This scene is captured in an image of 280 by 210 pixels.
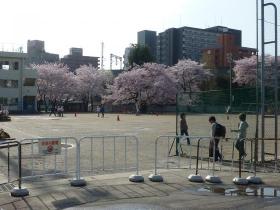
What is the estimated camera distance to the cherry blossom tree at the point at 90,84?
99438 mm

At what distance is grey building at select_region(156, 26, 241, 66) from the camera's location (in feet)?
494

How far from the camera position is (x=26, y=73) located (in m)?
84.6

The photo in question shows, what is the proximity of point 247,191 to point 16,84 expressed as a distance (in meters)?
77.3

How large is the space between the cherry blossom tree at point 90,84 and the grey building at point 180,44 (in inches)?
1865

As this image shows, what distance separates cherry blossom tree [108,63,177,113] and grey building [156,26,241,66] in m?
63.8

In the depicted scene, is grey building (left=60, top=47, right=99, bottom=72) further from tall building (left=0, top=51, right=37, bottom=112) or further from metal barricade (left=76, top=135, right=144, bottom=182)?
metal barricade (left=76, top=135, right=144, bottom=182)

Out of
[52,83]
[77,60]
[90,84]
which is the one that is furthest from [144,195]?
[77,60]

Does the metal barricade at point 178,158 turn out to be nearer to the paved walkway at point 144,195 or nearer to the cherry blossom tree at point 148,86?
the paved walkway at point 144,195


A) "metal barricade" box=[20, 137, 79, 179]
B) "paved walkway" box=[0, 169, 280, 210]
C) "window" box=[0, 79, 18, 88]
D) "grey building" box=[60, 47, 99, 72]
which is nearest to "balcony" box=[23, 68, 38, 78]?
"window" box=[0, 79, 18, 88]

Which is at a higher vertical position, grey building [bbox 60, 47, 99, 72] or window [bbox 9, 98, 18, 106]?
grey building [bbox 60, 47, 99, 72]

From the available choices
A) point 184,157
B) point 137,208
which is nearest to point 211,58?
point 184,157

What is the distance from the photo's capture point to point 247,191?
396 inches

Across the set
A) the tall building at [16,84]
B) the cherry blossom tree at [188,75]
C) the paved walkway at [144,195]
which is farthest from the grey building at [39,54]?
the paved walkway at [144,195]

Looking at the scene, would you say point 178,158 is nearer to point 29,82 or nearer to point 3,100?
point 3,100
